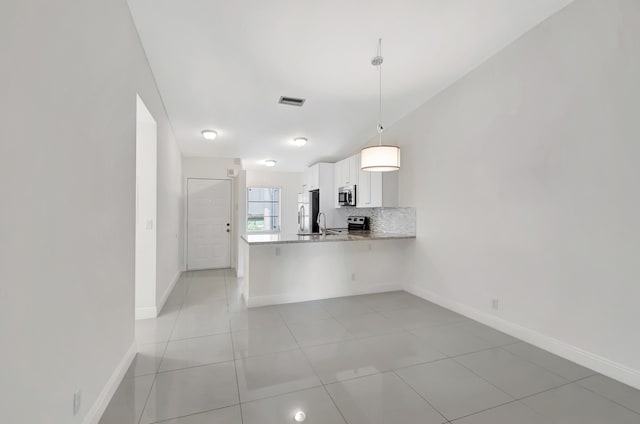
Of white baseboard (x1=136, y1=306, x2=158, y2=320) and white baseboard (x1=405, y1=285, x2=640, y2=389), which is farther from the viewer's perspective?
white baseboard (x1=136, y1=306, x2=158, y2=320)

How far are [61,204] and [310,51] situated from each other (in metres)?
2.66

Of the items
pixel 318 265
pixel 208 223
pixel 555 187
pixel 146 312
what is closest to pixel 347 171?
pixel 318 265

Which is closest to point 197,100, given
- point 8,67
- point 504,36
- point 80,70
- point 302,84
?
point 302,84

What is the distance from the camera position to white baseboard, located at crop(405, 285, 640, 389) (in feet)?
7.36

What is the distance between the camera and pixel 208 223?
20.9 feet

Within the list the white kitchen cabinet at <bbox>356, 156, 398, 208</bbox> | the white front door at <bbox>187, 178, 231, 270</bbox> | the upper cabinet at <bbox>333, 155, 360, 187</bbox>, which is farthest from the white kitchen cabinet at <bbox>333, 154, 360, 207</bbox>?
the white front door at <bbox>187, 178, 231, 270</bbox>

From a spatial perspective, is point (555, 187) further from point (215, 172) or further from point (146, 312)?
point (215, 172)

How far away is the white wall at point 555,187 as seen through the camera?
2.26 metres

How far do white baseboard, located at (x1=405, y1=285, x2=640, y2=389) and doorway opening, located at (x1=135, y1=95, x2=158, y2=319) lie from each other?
3866mm

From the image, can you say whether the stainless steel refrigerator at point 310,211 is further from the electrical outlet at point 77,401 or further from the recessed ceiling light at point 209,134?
the electrical outlet at point 77,401

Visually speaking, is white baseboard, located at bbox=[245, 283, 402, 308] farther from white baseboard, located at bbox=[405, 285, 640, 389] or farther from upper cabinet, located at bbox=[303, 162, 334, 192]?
upper cabinet, located at bbox=[303, 162, 334, 192]

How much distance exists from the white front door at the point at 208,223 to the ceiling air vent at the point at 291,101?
293cm

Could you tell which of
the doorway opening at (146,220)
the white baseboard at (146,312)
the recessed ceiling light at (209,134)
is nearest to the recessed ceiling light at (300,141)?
the recessed ceiling light at (209,134)

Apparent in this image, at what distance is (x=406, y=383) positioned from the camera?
2203 mm
